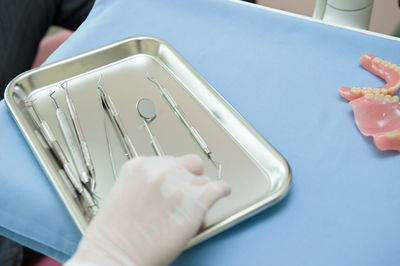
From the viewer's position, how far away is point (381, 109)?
639 mm

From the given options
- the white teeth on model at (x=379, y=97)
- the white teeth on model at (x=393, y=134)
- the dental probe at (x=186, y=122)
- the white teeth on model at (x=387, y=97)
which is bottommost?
the dental probe at (x=186, y=122)

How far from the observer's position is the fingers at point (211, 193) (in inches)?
18.3

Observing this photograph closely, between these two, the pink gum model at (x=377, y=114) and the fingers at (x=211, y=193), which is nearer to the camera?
the fingers at (x=211, y=193)

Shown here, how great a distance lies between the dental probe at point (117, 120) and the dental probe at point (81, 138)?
6 cm

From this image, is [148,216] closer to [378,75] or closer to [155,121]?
[155,121]

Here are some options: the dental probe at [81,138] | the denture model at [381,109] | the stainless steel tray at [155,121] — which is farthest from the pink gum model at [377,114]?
the dental probe at [81,138]

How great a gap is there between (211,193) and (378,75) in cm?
47

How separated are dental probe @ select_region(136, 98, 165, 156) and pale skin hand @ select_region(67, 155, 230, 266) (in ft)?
0.41

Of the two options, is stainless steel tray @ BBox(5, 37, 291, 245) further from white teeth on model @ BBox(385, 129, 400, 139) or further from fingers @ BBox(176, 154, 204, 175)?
white teeth on model @ BBox(385, 129, 400, 139)

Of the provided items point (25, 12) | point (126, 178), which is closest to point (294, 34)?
point (126, 178)

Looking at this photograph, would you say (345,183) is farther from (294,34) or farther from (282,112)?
(294,34)

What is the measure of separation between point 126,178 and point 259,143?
0.77 ft

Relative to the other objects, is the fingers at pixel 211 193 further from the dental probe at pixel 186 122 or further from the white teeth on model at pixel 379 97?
the white teeth on model at pixel 379 97

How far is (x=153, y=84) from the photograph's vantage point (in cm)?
73
